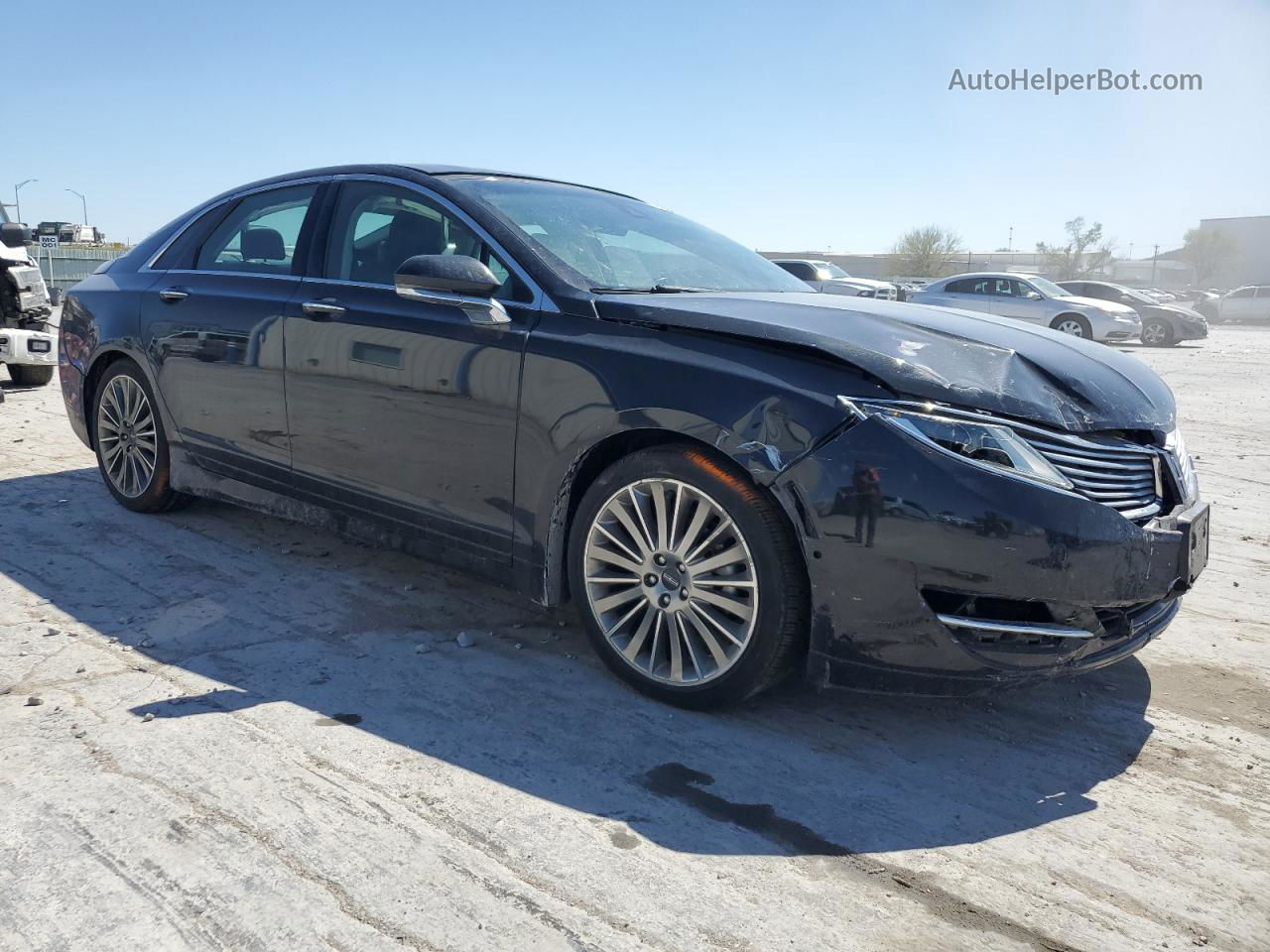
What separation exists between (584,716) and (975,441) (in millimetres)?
1430

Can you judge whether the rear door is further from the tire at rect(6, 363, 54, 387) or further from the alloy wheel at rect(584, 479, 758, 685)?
the tire at rect(6, 363, 54, 387)

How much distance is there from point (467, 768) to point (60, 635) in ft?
5.99

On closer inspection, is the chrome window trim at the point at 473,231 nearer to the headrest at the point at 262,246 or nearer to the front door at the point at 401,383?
the front door at the point at 401,383

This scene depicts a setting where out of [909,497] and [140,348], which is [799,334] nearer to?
[909,497]

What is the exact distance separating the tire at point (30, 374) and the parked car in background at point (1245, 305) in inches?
1559

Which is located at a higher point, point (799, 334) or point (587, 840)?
point (799, 334)

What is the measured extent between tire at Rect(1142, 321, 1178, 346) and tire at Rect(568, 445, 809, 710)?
23.2 m

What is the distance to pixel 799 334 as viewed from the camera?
2.99 metres

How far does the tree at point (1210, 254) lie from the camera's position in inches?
3051

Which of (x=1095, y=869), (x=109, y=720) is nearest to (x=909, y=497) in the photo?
(x=1095, y=869)

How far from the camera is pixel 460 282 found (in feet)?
11.3

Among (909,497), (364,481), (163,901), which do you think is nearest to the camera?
(163,901)

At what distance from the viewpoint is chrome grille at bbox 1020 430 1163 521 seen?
9.23 feet

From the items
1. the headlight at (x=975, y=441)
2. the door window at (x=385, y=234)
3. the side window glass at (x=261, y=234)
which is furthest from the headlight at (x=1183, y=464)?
the side window glass at (x=261, y=234)
